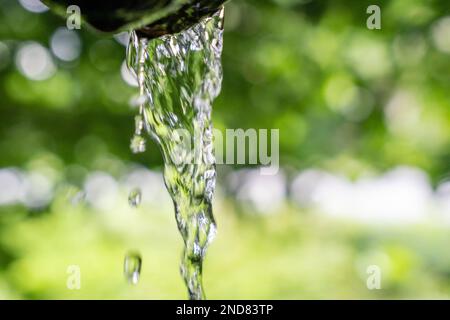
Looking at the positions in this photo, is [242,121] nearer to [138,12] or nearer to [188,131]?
[188,131]

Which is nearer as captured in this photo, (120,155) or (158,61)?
(158,61)

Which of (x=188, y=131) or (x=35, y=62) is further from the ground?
(x=35, y=62)

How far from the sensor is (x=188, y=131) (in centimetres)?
135

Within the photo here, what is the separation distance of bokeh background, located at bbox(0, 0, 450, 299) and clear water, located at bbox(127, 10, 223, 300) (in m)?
1.74

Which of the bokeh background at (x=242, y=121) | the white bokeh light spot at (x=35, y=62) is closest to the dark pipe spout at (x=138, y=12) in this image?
the bokeh background at (x=242, y=121)

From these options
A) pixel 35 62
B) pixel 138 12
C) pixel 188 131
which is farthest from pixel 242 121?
pixel 138 12

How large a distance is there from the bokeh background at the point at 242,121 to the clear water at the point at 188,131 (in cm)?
174

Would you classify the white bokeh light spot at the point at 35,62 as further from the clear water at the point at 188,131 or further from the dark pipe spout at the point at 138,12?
the dark pipe spout at the point at 138,12

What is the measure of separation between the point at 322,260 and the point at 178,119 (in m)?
3.85

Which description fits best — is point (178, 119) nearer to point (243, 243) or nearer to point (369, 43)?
point (369, 43)

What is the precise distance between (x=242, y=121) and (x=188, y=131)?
1961 mm

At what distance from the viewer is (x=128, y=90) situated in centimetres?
327

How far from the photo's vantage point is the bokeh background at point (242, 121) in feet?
10.2
